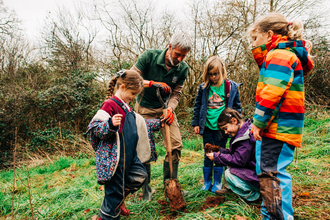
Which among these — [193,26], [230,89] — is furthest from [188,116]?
[230,89]

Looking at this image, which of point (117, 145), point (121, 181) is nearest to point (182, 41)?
point (117, 145)

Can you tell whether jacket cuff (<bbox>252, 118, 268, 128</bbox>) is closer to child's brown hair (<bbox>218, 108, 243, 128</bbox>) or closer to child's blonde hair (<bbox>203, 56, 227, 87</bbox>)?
child's brown hair (<bbox>218, 108, 243, 128</bbox>)

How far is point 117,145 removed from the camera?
179cm

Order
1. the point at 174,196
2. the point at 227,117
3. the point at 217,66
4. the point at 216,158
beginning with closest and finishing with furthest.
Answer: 1. the point at 174,196
2. the point at 216,158
3. the point at 227,117
4. the point at 217,66

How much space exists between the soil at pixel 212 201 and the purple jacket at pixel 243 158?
0.34 metres

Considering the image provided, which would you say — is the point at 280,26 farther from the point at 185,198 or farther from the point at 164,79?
the point at 185,198

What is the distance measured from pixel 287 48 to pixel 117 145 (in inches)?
69.1

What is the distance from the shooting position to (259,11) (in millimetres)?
7961

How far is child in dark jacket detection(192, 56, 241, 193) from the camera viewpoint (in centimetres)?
279

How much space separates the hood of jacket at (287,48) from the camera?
1.62 m

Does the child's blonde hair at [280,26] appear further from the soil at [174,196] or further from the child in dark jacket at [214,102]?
the soil at [174,196]

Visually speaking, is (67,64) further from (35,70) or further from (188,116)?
(188,116)

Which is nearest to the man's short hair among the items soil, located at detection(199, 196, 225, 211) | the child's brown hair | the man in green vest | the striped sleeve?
the man in green vest

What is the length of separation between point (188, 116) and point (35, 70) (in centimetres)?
760
